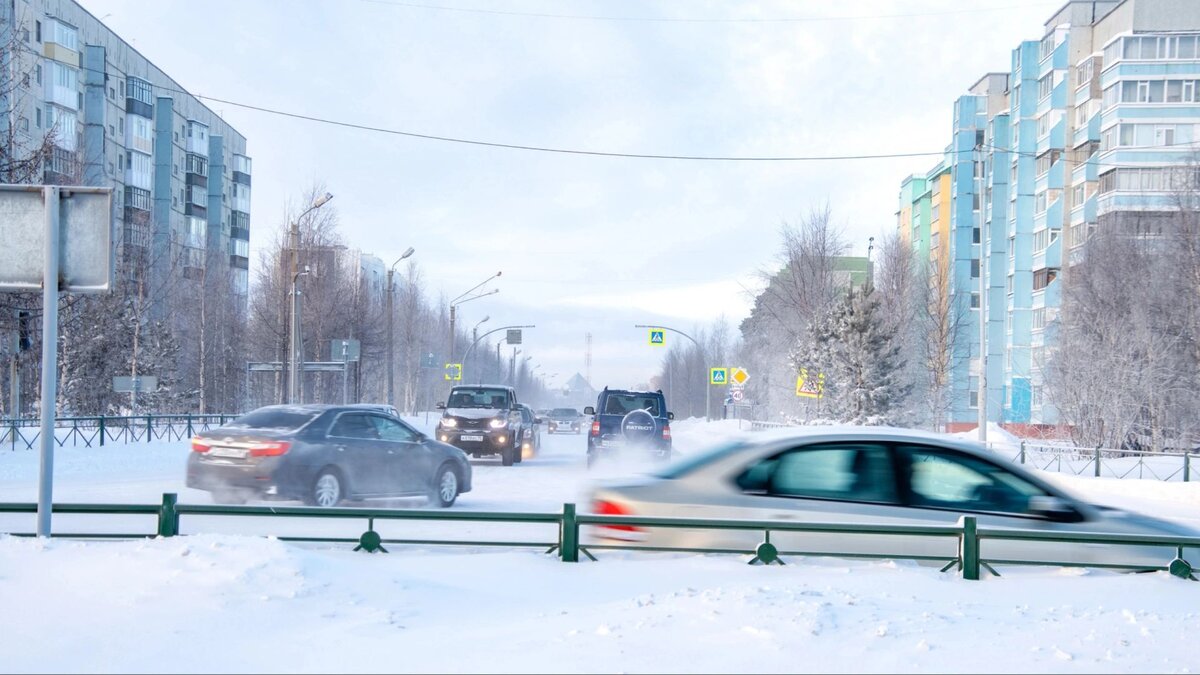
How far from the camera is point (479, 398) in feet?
91.5

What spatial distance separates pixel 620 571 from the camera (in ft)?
27.8

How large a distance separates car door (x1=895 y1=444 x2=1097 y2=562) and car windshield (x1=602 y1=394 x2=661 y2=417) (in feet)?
57.7

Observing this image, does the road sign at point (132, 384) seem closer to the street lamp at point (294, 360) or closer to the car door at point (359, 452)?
the street lamp at point (294, 360)

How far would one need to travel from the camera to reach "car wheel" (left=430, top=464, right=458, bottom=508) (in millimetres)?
15789

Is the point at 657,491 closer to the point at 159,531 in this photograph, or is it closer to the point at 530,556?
the point at 530,556

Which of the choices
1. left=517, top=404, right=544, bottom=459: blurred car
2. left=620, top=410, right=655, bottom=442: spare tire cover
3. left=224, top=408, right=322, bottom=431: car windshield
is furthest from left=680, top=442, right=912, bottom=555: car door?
left=517, top=404, right=544, bottom=459: blurred car

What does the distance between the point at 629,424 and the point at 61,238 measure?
58.2 feet

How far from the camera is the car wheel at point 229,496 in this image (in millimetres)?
13680

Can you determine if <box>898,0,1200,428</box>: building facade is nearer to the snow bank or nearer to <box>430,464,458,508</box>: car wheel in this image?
<box>430,464,458,508</box>: car wheel

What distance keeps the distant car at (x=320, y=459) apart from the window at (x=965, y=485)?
836cm

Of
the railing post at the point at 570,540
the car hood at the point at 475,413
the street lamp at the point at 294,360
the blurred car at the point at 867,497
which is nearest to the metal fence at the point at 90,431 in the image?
the street lamp at the point at 294,360

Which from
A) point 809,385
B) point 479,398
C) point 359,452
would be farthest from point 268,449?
point 809,385

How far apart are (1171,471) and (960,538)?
25863mm

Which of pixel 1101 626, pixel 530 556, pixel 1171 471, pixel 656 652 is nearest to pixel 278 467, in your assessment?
pixel 530 556
